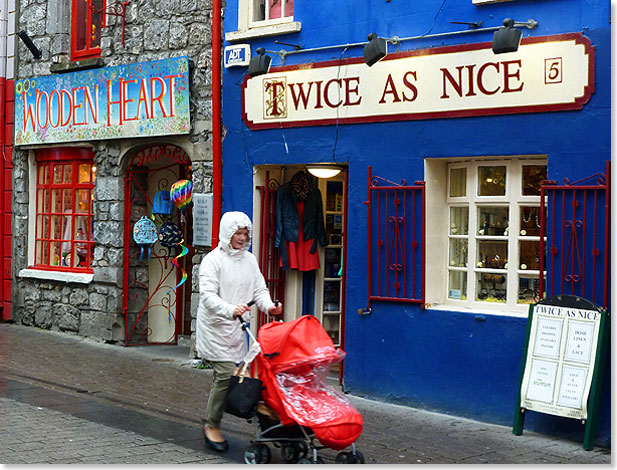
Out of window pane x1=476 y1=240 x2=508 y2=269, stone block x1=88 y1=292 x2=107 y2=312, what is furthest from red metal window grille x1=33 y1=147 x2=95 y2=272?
window pane x1=476 y1=240 x2=508 y2=269

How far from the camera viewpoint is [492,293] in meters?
9.31

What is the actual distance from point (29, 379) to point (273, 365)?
4619 mm

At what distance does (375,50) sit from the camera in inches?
367

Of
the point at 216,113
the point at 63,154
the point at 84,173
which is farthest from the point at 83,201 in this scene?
the point at 216,113

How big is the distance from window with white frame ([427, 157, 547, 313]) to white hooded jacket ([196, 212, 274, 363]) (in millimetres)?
2488

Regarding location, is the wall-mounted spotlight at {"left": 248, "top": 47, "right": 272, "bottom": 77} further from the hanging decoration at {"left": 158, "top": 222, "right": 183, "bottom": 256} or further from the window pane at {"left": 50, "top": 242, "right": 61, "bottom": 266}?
the window pane at {"left": 50, "top": 242, "right": 61, "bottom": 266}

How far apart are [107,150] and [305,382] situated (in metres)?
7.09

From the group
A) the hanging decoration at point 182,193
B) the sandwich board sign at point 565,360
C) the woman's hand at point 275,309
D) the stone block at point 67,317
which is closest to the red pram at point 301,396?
the woman's hand at point 275,309

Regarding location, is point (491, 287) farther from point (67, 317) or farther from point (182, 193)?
point (67, 317)

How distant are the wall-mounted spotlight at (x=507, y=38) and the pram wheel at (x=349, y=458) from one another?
139 inches

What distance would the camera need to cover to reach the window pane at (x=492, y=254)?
30.3 ft

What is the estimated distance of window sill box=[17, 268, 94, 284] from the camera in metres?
13.7

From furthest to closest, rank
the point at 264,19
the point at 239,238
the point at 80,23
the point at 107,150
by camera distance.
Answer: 1. the point at 80,23
2. the point at 107,150
3. the point at 264,19
4. the point at 239,238

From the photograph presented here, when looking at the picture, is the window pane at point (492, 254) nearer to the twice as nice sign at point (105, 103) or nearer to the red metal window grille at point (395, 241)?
the red metal window grille at point (395, 241)
